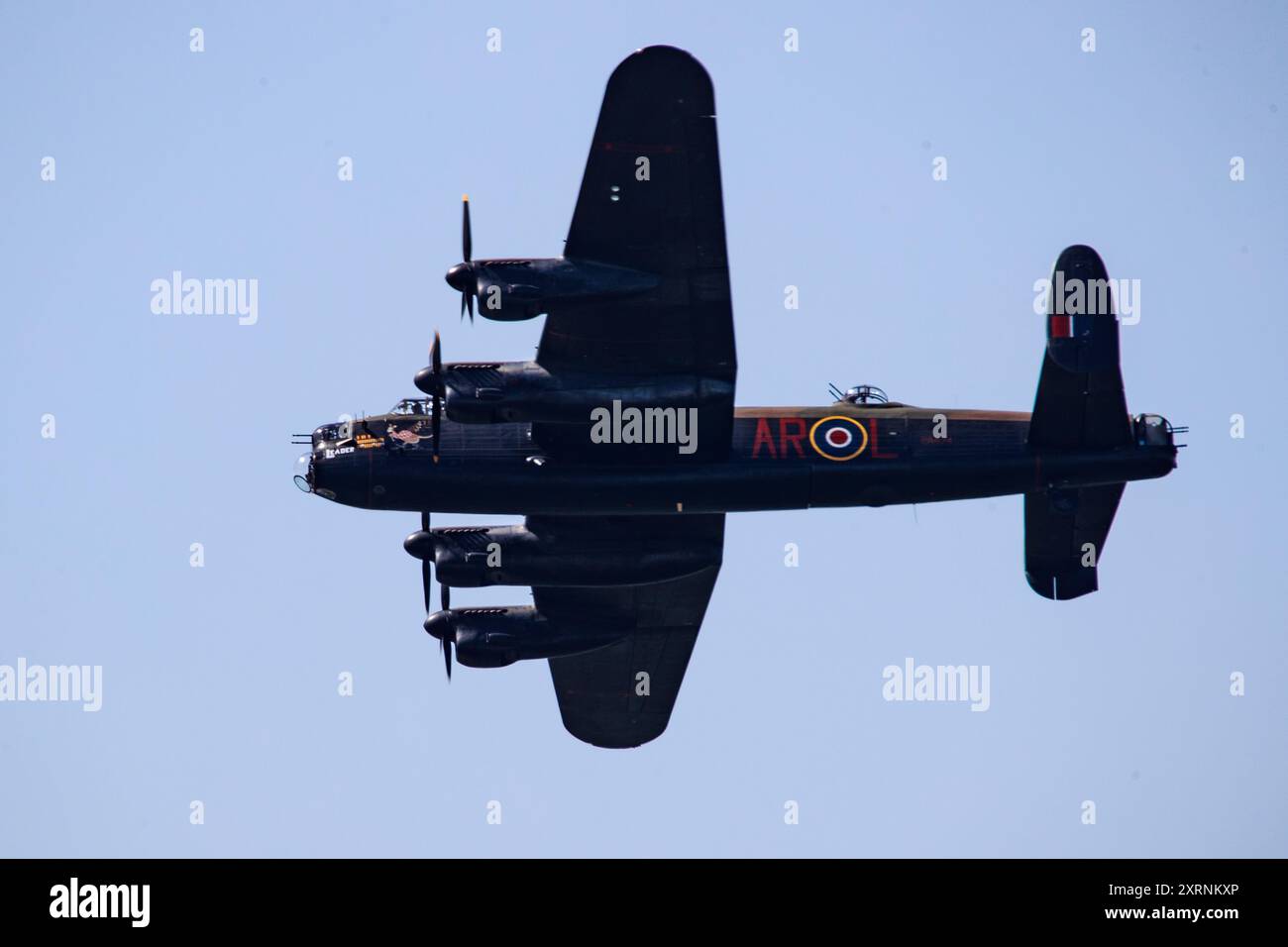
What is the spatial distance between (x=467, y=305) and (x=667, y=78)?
5171 mm

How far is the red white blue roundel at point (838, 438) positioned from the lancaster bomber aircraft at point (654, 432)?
37mm

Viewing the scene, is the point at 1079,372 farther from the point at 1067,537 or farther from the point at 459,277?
the point at 459,277

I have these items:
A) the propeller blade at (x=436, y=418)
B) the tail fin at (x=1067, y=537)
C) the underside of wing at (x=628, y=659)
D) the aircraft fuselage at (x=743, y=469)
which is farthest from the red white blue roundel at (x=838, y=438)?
the propeller blade at (x=436, y=418)

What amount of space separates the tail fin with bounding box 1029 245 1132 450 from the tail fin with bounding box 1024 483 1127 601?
1402mm

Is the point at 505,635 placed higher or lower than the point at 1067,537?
lower

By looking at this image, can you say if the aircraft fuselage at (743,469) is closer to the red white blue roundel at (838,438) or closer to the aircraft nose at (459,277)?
the red white blue roundel at (838,438)

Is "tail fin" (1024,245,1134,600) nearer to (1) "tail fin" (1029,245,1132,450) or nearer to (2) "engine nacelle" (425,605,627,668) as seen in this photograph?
(1) "tail fin" (1029,245,1132,450)

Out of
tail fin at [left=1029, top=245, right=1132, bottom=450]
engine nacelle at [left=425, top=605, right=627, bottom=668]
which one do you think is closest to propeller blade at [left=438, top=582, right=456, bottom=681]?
engine nacelle at [left=425, top=605, right=627, bottom=668]

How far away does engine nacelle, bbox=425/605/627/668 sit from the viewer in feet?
130

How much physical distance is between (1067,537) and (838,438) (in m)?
4.98

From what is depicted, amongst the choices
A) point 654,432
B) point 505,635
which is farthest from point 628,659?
point 654,432

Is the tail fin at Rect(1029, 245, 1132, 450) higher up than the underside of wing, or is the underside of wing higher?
the tail fin at Rect(1029, 245, 1132, 450)

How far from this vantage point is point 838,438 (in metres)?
36.6

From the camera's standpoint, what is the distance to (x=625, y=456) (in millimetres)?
36344
